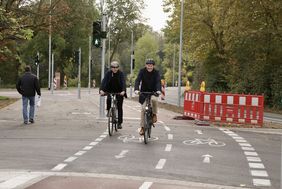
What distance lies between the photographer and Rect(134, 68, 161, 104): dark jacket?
43.2 feet

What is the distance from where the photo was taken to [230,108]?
18.7 m

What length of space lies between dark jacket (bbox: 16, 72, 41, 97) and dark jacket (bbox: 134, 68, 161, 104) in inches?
220

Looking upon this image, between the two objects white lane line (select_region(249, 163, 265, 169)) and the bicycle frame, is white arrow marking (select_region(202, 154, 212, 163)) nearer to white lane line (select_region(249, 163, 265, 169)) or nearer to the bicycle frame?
white lane line (select_region(249, 163, 265, 169))

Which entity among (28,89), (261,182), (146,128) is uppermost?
(28,89)

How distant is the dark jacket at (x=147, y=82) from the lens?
13.2 metres

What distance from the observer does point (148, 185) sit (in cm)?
796

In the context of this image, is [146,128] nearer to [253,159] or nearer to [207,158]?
[207,158]

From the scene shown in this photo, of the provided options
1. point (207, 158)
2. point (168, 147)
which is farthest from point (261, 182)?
point (168, 147)

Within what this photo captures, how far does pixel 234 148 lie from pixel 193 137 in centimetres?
202

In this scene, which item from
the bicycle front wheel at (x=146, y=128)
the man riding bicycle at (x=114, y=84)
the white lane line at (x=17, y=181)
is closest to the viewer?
the white lane line at (x=17, y=181)

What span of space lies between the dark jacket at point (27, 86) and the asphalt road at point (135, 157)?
119 centimetres

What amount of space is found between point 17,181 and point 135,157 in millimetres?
3135

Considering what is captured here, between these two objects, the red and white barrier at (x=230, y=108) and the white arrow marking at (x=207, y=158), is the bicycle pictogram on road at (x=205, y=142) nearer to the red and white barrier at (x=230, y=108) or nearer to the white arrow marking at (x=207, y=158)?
the white arrow marking at (x=207, y=158)

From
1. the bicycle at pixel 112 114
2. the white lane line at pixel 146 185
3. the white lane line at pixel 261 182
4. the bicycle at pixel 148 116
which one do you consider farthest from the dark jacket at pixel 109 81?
the white lane line at pixel 146 185
